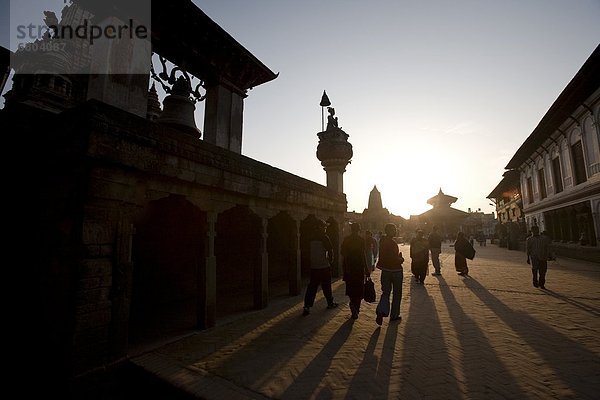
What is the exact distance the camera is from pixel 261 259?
6.81 m

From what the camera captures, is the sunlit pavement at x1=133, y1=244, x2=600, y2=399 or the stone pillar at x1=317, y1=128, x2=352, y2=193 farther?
the stone pillar at x1=317, y1=128, x2=352, y2=193

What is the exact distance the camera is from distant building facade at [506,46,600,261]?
1404cm

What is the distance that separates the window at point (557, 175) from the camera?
63.5 ft

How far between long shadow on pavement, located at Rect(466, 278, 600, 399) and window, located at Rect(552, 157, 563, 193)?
1915 cm

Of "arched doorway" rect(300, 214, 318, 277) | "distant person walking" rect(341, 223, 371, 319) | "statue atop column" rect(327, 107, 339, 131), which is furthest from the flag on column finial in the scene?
"distant person walking" rect(341, 223, 371, 319)

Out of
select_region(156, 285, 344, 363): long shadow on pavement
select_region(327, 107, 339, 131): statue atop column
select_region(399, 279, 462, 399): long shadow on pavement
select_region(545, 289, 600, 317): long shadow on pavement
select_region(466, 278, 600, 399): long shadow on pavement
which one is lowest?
select_region(156, 285, 344, 363): long shadow on pavement

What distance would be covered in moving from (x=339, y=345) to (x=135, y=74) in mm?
8382

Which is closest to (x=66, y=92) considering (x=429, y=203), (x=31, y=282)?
(x=31, y=282)

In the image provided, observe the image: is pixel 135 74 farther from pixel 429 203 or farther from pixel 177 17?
pixel 429 203

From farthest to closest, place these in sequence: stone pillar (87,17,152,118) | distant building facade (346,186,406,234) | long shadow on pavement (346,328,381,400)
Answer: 1. distant building facade (346,186,406,234)
2. stone pillar (87,17,152,118)
3. long shadow on pavement (346,328,381,400)

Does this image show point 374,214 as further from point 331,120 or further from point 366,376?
point 366,376

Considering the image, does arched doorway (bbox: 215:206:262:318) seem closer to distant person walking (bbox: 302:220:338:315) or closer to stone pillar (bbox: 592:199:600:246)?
distant person walking (bbox: 302:220:338:315)

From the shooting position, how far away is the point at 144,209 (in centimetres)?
475

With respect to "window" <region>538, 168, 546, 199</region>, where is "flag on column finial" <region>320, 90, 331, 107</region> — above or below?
above
